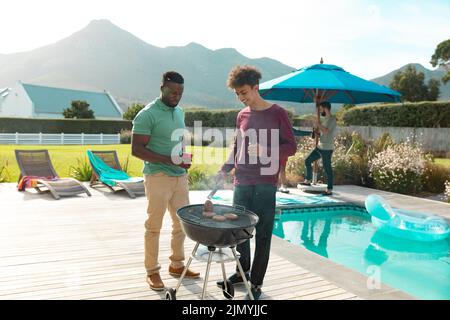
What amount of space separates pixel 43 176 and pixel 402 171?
7951 millimetres

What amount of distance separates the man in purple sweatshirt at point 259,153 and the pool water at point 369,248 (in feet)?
A: 3.57

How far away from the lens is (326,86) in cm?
687

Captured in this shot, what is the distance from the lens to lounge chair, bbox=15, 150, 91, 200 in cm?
678

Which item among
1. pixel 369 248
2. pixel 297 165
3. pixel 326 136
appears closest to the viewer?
pixel 369 248

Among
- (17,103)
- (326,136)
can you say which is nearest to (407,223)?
(326,136)

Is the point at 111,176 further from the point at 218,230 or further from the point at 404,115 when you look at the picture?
the point at 404,115

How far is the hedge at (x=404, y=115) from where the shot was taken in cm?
1870

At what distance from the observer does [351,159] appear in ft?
32.4

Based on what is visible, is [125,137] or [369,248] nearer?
[369,248]

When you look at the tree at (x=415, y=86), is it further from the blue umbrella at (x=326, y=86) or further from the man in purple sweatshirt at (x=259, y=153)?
the man in purple sweatshirt at (x=259, y=153)

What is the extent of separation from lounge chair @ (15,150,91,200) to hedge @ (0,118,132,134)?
20363 millimetres

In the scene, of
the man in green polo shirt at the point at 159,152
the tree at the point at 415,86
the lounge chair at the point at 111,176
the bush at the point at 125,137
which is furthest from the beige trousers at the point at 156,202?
the tree at the point at 415,86

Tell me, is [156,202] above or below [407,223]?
above
